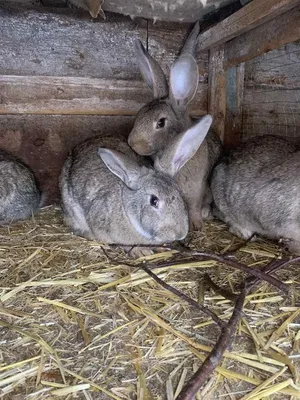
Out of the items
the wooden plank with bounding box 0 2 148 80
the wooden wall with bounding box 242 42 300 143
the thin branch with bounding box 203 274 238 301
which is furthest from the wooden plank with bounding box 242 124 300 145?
the thin branch with bounding box 203 274 238 301

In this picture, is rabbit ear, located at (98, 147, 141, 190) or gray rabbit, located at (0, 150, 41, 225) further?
gray rabbit, located at (0, 150, 41, 225)

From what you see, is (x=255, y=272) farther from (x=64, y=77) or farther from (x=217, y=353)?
(x=64, y=77)

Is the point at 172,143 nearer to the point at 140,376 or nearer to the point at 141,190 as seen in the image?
the point at 141,190

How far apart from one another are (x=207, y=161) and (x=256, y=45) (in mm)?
1065

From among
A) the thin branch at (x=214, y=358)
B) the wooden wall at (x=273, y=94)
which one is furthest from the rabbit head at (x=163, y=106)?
the thin branch at (x=214, y=358)

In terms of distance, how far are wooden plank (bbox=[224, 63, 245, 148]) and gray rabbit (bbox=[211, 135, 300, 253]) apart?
0.81 metres

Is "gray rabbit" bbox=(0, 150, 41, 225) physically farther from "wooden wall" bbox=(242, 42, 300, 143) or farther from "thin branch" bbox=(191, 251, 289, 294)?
"wooden wall" bbox=(242, 42, 300, 143)

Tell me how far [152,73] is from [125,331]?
2516 millimetres

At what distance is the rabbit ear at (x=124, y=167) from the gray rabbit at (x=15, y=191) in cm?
119

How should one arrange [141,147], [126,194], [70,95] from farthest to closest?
[70,95] < [141,147] < [126,194]

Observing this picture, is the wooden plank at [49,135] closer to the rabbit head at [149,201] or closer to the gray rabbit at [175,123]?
the gray rabbit at [175,123]

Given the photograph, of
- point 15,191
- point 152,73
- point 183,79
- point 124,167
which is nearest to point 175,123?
point 183,79

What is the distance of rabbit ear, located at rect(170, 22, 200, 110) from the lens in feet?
12.6

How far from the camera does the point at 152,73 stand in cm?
408
